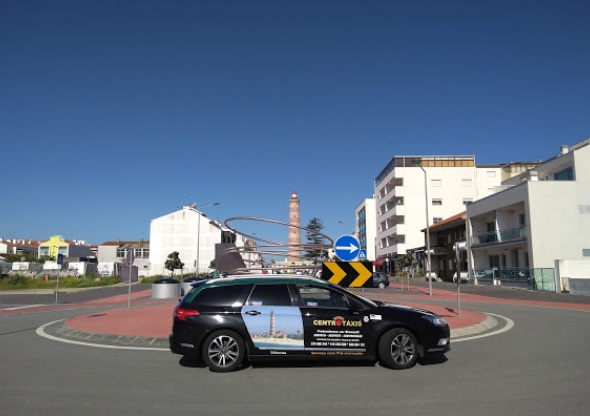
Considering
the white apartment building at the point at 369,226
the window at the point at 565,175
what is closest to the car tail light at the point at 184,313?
the window at the point at 565,175

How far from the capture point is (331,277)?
10.8 metres

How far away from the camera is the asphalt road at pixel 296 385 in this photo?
217 inches

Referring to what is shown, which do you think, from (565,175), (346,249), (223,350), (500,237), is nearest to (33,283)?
(346,249)

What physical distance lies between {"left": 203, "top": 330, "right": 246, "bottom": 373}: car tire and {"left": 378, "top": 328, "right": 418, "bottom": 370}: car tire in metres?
2.20

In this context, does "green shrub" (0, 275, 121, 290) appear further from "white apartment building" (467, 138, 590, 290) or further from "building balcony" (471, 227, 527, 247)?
"white apartment building" (467, 138, 590, 290)

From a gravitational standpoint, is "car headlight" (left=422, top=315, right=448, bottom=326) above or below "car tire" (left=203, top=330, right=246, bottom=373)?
above

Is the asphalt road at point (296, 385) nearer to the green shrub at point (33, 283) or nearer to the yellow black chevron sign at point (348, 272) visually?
the yellow black chevron sign at point (348, 272)

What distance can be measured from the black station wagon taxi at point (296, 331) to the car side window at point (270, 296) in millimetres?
16

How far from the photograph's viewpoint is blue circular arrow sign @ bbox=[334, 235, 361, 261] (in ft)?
35.9

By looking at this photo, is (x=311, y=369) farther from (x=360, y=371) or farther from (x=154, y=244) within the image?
(x=154, y=244)

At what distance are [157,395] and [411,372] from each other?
3.73 metres

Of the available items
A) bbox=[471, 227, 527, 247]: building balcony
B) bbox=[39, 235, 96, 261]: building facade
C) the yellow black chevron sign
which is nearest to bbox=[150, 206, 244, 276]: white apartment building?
bbox=[39, 235, 96, 261]: building facade

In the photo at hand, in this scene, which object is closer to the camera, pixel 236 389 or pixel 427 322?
pixel 236 389

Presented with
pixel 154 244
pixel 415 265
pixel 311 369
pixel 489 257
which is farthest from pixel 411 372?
pixel 154 244
